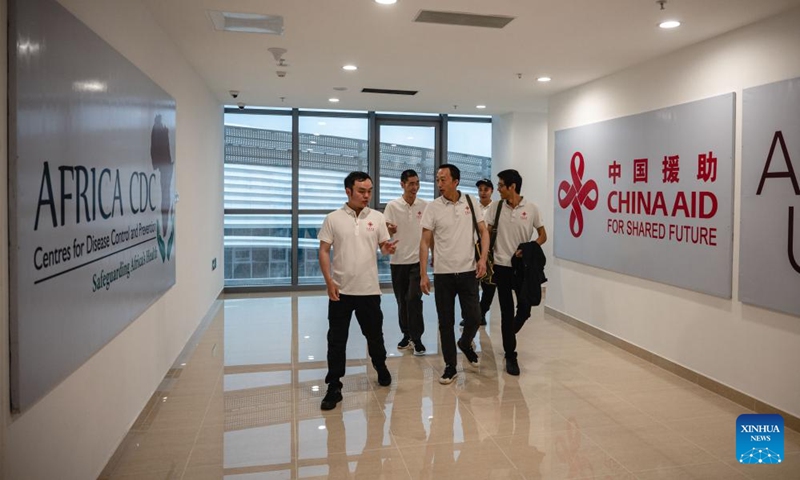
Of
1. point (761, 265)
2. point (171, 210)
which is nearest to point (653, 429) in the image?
point (761, 265)

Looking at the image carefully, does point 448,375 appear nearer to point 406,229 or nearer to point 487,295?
point 406,229

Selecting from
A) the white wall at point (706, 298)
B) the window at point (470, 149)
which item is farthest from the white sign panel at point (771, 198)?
the window at point (470, 149)

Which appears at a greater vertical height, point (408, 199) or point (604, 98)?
point (604, 98)

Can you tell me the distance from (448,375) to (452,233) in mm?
1139

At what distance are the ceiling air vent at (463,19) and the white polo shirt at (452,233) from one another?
1328 millimetres

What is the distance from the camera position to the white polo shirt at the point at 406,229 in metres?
5.53

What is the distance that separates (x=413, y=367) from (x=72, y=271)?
3.20m

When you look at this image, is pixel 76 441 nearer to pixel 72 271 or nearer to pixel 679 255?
pixel 72 271

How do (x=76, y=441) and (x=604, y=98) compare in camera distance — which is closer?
(x=76, y=441)

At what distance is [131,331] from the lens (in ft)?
12.0

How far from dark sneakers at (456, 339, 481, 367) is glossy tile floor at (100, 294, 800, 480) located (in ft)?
0.27

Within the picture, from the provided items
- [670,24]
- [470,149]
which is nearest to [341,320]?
[670,24]

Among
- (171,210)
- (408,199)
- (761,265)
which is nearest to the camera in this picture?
(761,265)

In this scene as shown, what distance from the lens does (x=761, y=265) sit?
414 centimetres
